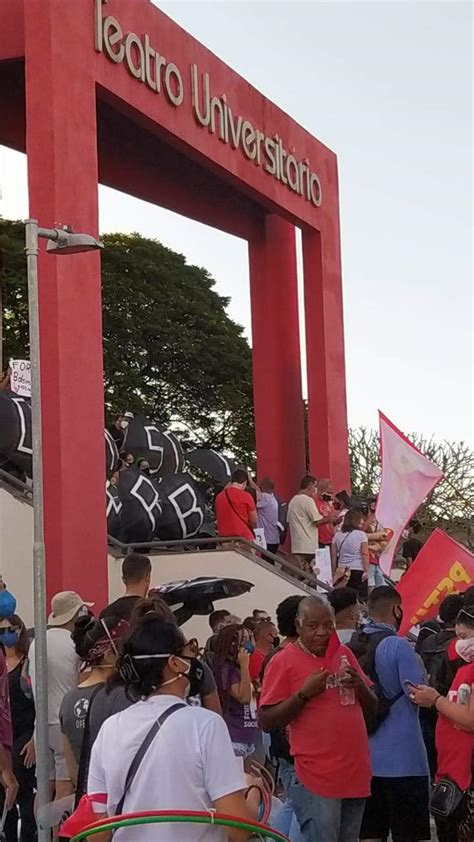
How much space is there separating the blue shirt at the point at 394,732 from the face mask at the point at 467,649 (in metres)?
0.25

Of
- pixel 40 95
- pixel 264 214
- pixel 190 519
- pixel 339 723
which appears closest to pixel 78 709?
pixel 339 723

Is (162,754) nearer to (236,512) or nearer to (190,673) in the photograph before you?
(190,673)

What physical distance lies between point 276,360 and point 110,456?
17.3ft

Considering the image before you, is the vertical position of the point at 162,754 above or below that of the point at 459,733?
above

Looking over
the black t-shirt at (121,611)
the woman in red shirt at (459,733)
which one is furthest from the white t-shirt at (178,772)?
the woman in red shirt at (459,733)

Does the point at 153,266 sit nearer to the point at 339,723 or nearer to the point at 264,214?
the point at 264,214

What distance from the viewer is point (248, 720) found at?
29.1 feet

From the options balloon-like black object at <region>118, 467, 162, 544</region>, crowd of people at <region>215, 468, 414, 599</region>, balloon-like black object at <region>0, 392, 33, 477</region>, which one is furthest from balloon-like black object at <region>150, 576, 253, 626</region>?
balloon-like black object at <region>118, 467, 162, 544</region>

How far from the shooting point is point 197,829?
166 inches

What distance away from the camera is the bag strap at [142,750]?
4.25 meters

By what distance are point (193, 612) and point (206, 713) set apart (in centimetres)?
792

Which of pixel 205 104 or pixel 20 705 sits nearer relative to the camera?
pixel 20 705

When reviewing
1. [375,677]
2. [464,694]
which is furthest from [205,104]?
[464,694]

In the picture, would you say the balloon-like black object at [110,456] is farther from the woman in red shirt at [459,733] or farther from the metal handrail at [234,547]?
the woman in red shirt at [459,733]
